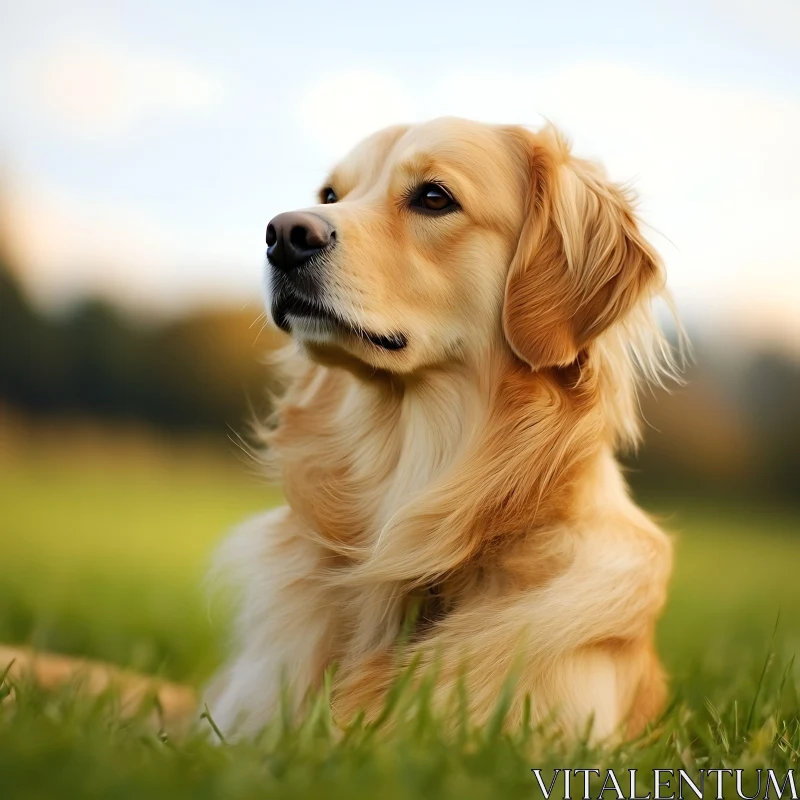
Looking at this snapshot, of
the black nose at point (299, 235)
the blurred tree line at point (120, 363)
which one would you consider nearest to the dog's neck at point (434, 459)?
the black nose at point (299, 235)

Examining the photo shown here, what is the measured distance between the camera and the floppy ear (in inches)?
119

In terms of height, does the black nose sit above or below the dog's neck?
above

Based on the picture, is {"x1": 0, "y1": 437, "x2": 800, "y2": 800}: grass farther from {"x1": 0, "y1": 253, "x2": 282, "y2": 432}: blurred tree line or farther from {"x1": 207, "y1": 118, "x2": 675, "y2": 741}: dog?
{"x1": 0, "y1": 253, "x2": 282, "y2": 432}: blurred tree line

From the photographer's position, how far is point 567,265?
3162 millimetres

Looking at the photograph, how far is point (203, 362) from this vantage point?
17422mm

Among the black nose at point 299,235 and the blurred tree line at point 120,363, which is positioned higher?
the black nose at point 299,235

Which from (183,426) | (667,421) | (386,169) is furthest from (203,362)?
(386,169)

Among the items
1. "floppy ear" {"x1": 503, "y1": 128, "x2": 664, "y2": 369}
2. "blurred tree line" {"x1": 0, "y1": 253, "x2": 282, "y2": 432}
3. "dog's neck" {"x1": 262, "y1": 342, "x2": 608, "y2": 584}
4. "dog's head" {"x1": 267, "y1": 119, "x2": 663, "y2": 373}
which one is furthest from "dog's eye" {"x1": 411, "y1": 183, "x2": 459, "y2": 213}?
"blurred tree line" {"x1": 0, "y1": 253, "x2": 282, "y2": 432}

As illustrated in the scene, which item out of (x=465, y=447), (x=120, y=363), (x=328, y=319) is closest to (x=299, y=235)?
(x=328, y=319)

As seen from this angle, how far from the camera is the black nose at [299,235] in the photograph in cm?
289

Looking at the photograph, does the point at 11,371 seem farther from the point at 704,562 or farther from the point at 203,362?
the point at 704,562

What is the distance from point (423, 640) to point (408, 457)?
71 centimetres

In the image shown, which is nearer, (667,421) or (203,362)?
(667,421)

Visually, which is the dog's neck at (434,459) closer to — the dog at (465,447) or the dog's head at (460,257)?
the dog at (465,447)
